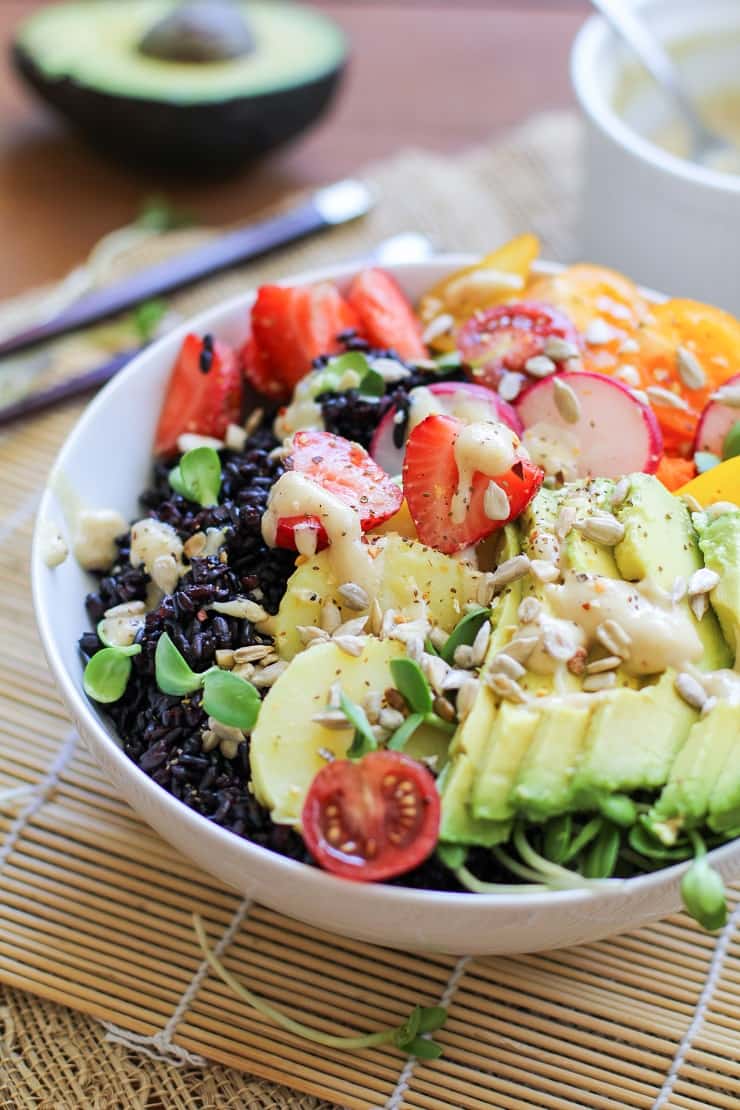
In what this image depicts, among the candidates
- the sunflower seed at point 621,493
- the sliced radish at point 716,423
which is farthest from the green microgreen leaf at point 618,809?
the sliced radish at point 716,423

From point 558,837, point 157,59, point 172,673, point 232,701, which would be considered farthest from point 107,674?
point 157,59

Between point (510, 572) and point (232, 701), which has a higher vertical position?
point (510, 572)

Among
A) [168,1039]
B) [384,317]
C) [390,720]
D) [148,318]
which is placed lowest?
[168,1039]

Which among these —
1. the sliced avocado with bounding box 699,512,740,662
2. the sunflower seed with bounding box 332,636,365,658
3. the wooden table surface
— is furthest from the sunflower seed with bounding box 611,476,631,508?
the wooden table surface

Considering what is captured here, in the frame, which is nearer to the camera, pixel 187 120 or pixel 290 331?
pixel 290 331

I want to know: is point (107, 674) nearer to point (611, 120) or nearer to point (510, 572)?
point (510, 572)

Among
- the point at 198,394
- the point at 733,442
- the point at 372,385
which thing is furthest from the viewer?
the point at 198,394

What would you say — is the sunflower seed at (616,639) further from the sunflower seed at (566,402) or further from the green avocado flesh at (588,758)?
the sunflower seed at (566,402)
